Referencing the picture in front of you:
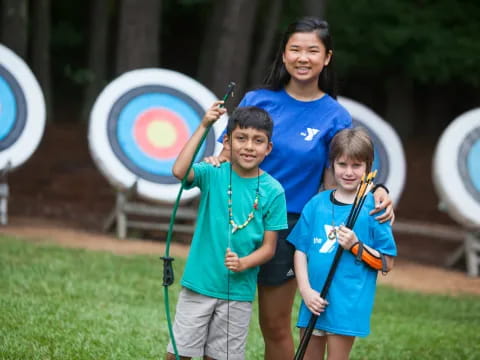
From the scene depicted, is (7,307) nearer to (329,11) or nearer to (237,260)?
(237,260)

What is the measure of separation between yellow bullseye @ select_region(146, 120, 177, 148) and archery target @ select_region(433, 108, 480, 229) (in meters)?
2.97

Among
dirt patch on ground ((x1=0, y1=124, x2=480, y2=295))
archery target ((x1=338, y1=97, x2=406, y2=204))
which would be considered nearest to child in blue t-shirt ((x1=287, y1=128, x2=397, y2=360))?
dirt patch on ground ((x1=0, y1=124, x2=480, y2=295))

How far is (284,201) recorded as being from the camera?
12.4ft

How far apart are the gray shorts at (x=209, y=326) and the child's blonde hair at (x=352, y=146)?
28.3 inches

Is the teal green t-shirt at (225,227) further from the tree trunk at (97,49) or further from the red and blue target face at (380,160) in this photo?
the tree trunk at (97,49)

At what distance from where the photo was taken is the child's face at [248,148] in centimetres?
371

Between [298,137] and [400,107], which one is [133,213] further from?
[400,107]

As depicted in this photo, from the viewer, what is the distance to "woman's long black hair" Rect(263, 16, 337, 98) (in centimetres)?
404

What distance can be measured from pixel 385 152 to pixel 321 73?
7.37 metres

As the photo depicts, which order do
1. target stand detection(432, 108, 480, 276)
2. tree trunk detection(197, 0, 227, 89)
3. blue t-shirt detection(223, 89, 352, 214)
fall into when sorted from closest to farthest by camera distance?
blue t-shirt detection(223, 89, 352, 214) → target stand detection(432, 108, 480, 276) → tree trunk detection(197, 0, 227, 89)

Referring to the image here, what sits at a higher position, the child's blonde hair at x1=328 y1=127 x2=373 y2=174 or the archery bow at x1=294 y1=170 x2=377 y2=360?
the child's blonde hair at x1=328 y1=127 x2=373 y2=174

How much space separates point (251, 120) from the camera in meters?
3.73

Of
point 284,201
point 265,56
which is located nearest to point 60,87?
point 265,56

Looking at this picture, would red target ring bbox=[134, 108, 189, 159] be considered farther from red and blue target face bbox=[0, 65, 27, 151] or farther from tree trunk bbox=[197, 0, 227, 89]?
tree trunk bbox=[197, 0, 227, 89]
